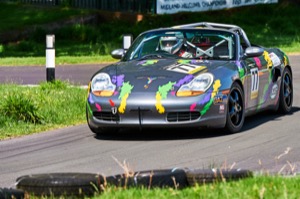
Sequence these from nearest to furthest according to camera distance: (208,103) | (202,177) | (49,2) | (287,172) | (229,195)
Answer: (229,195) < (202,177) < (287,172) < (208,103) < (49,2)

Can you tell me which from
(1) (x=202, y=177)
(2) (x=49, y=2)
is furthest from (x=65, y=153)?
A: (2) (x=49, y=2)

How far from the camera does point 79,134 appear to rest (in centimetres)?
1323

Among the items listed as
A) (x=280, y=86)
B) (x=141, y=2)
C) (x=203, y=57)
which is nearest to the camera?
(x=203, y=57)

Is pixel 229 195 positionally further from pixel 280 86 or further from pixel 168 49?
pixel 280 86

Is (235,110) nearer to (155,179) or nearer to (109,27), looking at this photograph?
(155,179)

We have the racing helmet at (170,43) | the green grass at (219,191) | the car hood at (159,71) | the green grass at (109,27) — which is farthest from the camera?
the green grass at (109,27)

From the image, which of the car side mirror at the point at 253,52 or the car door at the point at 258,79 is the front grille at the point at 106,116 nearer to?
the car door at the point at 258,79

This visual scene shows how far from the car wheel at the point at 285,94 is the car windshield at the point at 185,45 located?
1357 millimetres

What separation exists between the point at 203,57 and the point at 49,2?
84.0 feet

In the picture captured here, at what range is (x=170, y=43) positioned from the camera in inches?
551

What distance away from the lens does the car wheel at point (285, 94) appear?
14.8 m

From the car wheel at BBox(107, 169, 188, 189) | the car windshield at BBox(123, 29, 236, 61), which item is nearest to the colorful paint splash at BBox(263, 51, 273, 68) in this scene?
the car windshield at BBox(123, 29, 236, 61)

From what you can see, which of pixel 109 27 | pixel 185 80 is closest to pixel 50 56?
pixel 185 80

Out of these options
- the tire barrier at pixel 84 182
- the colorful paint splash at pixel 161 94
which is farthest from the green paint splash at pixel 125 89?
the tire barrier at pixel 84 182
